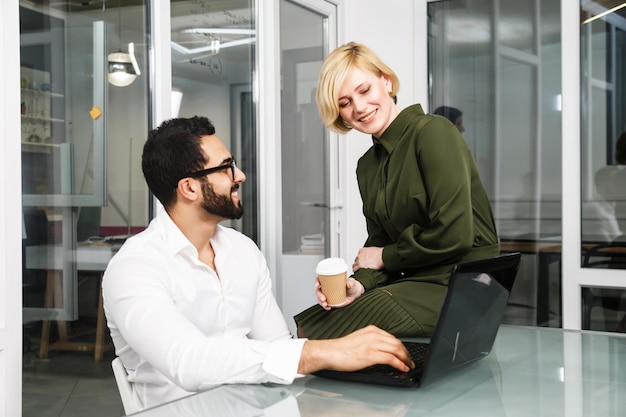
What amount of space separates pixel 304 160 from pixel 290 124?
25cm

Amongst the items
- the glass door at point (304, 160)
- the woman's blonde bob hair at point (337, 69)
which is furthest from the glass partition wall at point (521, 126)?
the woman's blonde bob hair at point (337, 69)

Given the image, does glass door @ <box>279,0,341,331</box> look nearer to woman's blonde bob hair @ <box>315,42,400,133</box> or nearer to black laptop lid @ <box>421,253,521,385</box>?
woman's blonde bob hair @ <box>315,42,400,133</box>

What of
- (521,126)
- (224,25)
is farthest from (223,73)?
(521,126)

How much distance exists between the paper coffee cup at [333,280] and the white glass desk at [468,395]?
12.8 inches

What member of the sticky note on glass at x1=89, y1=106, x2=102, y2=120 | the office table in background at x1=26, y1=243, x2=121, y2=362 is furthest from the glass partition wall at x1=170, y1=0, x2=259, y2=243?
the office table in background at x1=26, y1=243, x2=121, y2=362

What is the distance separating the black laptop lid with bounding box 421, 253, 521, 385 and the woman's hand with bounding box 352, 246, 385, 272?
500 mm

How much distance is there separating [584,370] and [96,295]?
80.0 inches

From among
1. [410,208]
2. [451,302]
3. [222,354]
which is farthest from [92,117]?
[451,302]

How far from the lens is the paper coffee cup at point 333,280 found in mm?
1608

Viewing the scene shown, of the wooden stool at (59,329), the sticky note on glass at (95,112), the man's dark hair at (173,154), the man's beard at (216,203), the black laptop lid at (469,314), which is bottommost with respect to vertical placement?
the wooden stool at (59,329)

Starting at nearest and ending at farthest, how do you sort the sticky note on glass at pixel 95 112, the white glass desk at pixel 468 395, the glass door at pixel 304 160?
the white glass desk at pixel 468 395, the sticky note on glass at pixel 95 112, the glass door at pixel 304 160

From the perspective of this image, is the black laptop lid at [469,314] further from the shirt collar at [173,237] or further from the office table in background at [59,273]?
the office table in background at [59,273]

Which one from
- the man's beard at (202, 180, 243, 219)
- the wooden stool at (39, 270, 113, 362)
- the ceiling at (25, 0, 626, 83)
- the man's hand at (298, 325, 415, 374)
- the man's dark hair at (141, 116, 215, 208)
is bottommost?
the wooden stool at (39, 270, 113, 362)

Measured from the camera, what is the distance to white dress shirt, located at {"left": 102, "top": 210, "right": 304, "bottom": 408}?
140 cm
